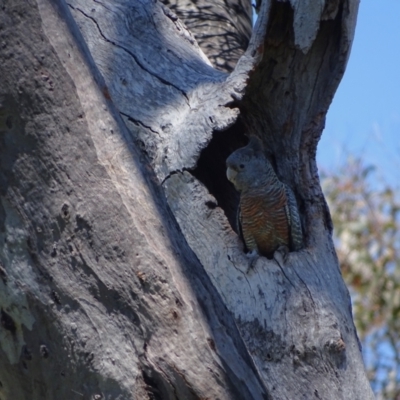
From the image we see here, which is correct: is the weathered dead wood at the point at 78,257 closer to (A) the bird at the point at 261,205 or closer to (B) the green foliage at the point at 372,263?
(A) the bird at the point at 261,205

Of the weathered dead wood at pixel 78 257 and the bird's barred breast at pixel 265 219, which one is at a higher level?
the bird's barred breast at pixel 265 219

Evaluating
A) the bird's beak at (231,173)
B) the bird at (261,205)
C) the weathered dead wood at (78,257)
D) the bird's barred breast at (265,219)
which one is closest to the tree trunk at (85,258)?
the weathered dead wood at (78,257)

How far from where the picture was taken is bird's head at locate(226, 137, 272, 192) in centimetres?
314

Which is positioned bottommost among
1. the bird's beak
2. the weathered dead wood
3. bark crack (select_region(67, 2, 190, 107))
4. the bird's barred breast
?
the weathered dead wood

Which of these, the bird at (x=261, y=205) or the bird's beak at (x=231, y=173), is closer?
the bird at (x=261, y=205)

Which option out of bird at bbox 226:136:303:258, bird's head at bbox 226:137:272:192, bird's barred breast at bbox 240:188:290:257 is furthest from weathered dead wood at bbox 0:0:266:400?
bird's barred breast at bbox 240:188:290:257

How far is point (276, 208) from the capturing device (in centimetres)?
343

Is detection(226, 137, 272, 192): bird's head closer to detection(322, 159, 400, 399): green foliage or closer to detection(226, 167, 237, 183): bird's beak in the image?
detection(226, 167, 237, 183): bird's beak

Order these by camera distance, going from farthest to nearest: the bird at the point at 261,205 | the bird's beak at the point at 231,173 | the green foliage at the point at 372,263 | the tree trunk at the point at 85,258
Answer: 1. the green foliage at the point at 372,263
2. the bird's beak at the point at 231,173
3. the bird at the point at 261,205
4. the tree trunk at the point at 85,258

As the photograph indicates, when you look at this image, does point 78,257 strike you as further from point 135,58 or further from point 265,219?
point 265,219

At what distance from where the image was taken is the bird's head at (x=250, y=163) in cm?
314

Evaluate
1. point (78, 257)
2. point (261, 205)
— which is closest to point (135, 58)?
point (261, 205)

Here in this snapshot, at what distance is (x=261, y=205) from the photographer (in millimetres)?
3506

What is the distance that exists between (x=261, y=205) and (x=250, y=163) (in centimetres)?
42
